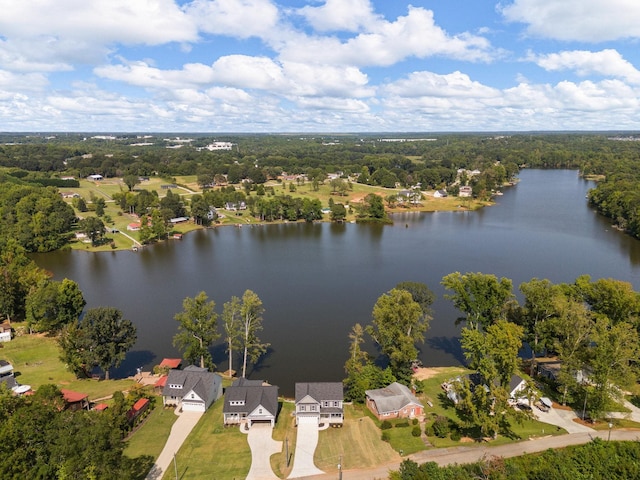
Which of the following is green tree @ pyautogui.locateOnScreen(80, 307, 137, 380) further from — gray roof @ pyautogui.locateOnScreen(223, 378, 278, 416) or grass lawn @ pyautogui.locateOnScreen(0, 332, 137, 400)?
gray roof @ pyautogui.locateOnScreen(223, 378, 278, 416)

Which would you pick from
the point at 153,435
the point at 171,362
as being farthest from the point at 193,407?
the point at 171,362

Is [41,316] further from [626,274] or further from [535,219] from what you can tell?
[535,219]

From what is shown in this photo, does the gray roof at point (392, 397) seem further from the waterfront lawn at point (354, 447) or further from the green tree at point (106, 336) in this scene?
the green tree at point (106, 336)

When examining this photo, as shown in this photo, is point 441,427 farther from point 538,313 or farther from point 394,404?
point 538,313

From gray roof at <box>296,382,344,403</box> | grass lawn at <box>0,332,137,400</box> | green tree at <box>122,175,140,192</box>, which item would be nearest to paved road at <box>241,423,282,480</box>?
gray roof at <box>296,382,344,403</box>

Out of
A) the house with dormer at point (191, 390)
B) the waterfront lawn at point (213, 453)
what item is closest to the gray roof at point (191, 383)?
the house with dormer at point (191, 390)

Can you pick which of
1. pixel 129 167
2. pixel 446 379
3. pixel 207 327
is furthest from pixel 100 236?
pixel 129 167

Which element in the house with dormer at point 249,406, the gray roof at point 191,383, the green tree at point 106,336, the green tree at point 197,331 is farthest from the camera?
the green tree at point 197,331
